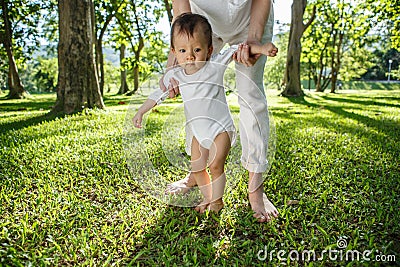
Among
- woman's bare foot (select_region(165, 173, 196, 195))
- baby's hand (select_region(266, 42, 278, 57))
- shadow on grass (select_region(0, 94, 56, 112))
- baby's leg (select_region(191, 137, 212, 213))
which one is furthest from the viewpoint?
shadow on grass (select_region(0, 94, 56, 112))

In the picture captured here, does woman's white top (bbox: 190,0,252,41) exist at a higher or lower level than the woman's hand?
higher

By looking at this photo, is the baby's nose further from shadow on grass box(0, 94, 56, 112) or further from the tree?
the tree

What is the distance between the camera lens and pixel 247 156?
218 centimetres

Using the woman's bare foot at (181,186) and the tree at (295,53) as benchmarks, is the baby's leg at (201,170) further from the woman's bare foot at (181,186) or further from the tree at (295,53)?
the tree at (295,53)

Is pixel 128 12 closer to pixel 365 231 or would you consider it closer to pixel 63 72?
pixel 63 72

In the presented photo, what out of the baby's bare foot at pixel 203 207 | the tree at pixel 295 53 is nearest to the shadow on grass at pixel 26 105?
the baby's bare foot at pixel 203 207

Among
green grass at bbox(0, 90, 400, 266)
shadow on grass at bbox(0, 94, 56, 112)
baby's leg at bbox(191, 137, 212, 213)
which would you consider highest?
baby's leg at bbox(191, 137, 212, 213)

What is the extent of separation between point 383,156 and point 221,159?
2086mm

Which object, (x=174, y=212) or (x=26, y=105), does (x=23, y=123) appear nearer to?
(x=174, y=212)

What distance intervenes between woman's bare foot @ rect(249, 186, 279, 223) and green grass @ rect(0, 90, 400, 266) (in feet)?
0.17

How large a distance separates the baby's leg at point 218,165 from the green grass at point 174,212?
0.08 metres

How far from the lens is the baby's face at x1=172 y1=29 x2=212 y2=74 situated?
1.81m

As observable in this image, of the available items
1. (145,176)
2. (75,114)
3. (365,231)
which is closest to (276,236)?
(365,231)

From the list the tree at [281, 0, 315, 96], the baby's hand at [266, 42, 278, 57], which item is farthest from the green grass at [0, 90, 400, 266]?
the tree at [281, 0, 315, 96]
